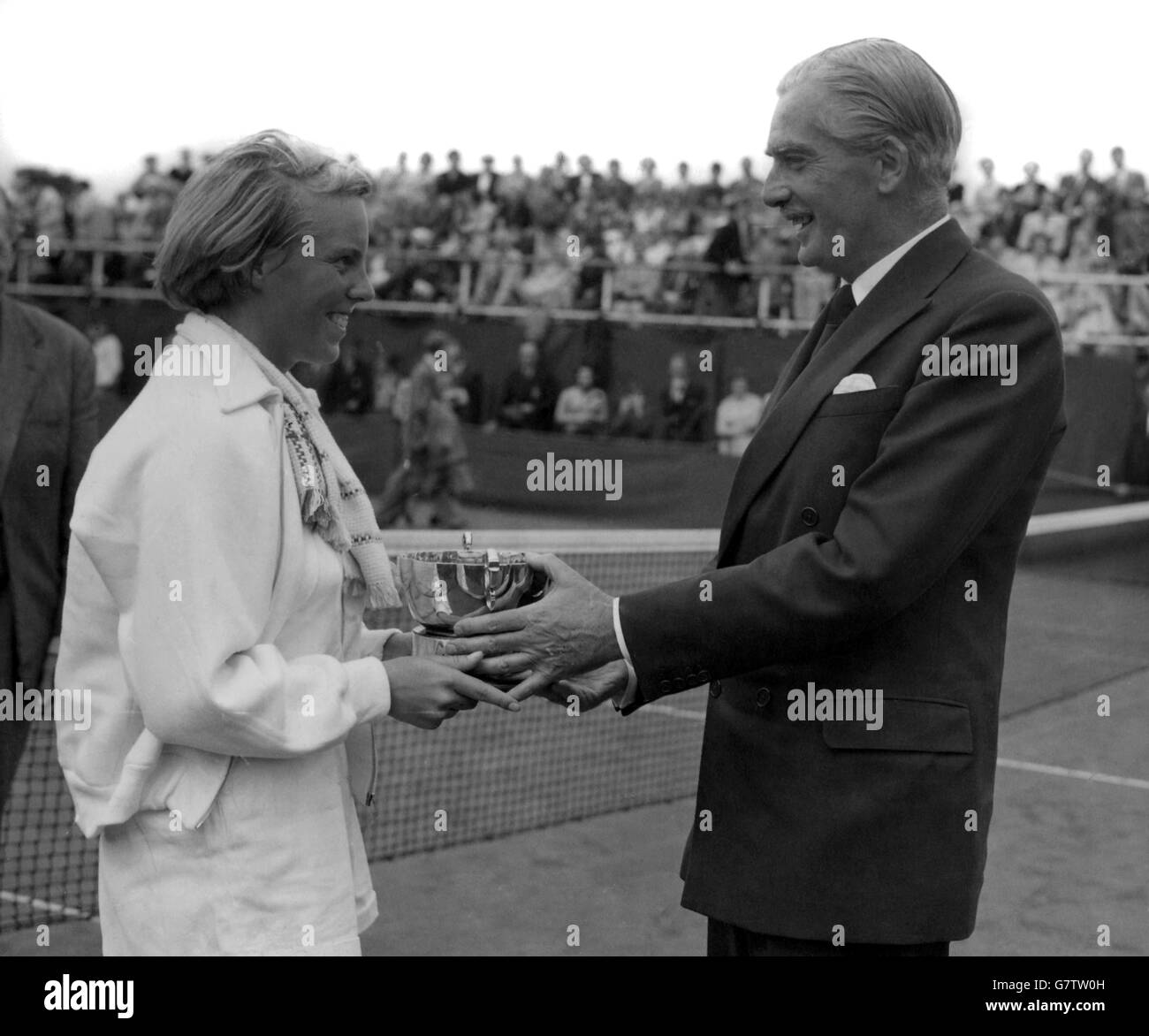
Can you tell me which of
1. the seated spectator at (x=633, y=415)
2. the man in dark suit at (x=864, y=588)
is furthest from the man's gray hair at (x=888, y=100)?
the seated spectator at (x=633, y=415)

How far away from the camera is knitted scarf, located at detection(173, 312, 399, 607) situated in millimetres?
2383

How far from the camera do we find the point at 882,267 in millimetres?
2688

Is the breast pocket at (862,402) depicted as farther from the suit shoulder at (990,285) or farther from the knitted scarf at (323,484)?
the knitted scarf at (323,484)

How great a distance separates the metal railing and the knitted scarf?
14190 millimetres

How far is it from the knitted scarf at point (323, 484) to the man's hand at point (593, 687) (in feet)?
1.43

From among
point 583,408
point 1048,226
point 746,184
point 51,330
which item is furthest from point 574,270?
point 51,330

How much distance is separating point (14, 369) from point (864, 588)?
2671 mm

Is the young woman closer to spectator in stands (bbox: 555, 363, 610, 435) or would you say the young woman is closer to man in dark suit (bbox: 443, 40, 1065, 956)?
man in dark suit (bbox: 443, 40, 1065, 956)

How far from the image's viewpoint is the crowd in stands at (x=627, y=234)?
55.3 feet

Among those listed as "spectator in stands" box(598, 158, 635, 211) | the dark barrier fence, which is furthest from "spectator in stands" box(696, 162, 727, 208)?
the dark barrier fence

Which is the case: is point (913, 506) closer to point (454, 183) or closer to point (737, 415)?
point (737, 415)
